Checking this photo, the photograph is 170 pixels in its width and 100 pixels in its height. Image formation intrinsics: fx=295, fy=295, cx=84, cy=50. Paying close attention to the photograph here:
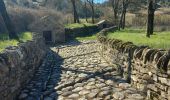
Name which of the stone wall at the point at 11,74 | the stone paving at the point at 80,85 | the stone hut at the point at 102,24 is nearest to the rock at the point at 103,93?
the stone paving at the point at 80,85

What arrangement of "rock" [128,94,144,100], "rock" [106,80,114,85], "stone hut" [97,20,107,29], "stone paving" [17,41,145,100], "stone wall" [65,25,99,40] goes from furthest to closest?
"stone hut" [97,20,107,29] → "stone wall" [65,25,99,40] → "rock" [106,80,114,85] → "stone paving" [17,41,145,100] → "rock" [128,94,144,100]

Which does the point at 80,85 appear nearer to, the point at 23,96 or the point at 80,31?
the point at 23,96

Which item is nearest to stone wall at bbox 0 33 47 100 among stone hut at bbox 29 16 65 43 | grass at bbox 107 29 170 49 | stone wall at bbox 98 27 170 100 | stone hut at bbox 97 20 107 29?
stone wall at bbox 98 27 170 100

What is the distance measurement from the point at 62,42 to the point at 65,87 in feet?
66.7

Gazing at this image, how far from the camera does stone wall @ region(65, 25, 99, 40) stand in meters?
33.2

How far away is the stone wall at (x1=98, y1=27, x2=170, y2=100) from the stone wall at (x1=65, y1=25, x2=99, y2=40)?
21.9 meters

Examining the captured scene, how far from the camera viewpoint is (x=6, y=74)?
7852mm

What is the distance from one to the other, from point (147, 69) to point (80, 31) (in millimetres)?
27537

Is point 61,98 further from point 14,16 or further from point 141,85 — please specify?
point 14,16

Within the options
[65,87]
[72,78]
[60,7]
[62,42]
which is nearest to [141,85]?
[65,87]

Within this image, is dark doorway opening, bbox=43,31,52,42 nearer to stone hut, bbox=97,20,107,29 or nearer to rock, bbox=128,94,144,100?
stone hut, bbox=97,20,107,29

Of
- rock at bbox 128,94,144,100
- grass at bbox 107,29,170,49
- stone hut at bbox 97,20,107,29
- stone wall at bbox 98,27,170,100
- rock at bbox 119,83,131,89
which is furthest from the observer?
stone hut at bbox 97,20,107,29

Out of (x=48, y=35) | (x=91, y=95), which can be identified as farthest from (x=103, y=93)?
(x=48, y=35)

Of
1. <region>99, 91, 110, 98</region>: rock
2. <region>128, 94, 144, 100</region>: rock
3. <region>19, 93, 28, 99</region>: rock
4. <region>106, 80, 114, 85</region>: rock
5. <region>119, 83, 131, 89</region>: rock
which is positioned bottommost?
<region>19, 93, 28, 99</region>: rock
